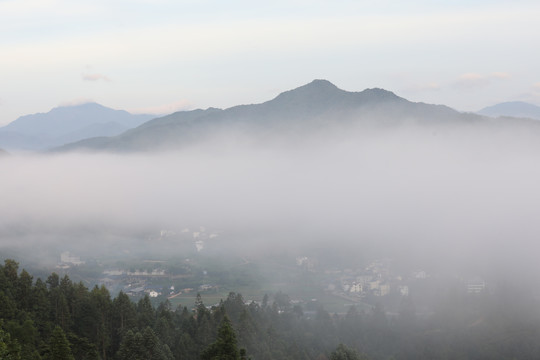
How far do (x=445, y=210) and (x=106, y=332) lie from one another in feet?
240

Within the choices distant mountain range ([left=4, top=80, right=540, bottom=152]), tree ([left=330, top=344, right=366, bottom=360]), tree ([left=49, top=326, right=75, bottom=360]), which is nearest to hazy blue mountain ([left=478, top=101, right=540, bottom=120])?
distant mountain range ([left=4, top=80, right=540, bottom=152])

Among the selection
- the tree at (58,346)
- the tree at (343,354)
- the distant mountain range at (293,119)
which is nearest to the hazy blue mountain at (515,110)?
the distant mountain range at (293,119)

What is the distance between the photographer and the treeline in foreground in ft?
78.4

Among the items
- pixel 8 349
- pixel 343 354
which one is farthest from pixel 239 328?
pixel 8 349

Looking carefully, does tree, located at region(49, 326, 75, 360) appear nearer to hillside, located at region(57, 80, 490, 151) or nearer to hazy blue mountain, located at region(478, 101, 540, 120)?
hillside, located at region(57, 80, 490, 151)

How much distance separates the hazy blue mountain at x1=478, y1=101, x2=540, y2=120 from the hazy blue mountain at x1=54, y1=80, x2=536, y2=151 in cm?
2824

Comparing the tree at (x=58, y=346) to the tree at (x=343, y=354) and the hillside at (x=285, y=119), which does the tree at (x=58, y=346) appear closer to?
the tree at (x=343, y=354)

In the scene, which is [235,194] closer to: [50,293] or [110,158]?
[110,158]

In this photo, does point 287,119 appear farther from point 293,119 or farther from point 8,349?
point 8,349

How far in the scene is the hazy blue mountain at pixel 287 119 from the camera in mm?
143625

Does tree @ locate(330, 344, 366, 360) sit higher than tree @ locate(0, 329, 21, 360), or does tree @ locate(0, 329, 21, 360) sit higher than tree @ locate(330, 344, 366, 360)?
tree @ locate(0, 329, 21, 360)

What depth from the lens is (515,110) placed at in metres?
155

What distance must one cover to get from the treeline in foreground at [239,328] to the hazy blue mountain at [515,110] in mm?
112019

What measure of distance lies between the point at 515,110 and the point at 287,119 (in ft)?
189
